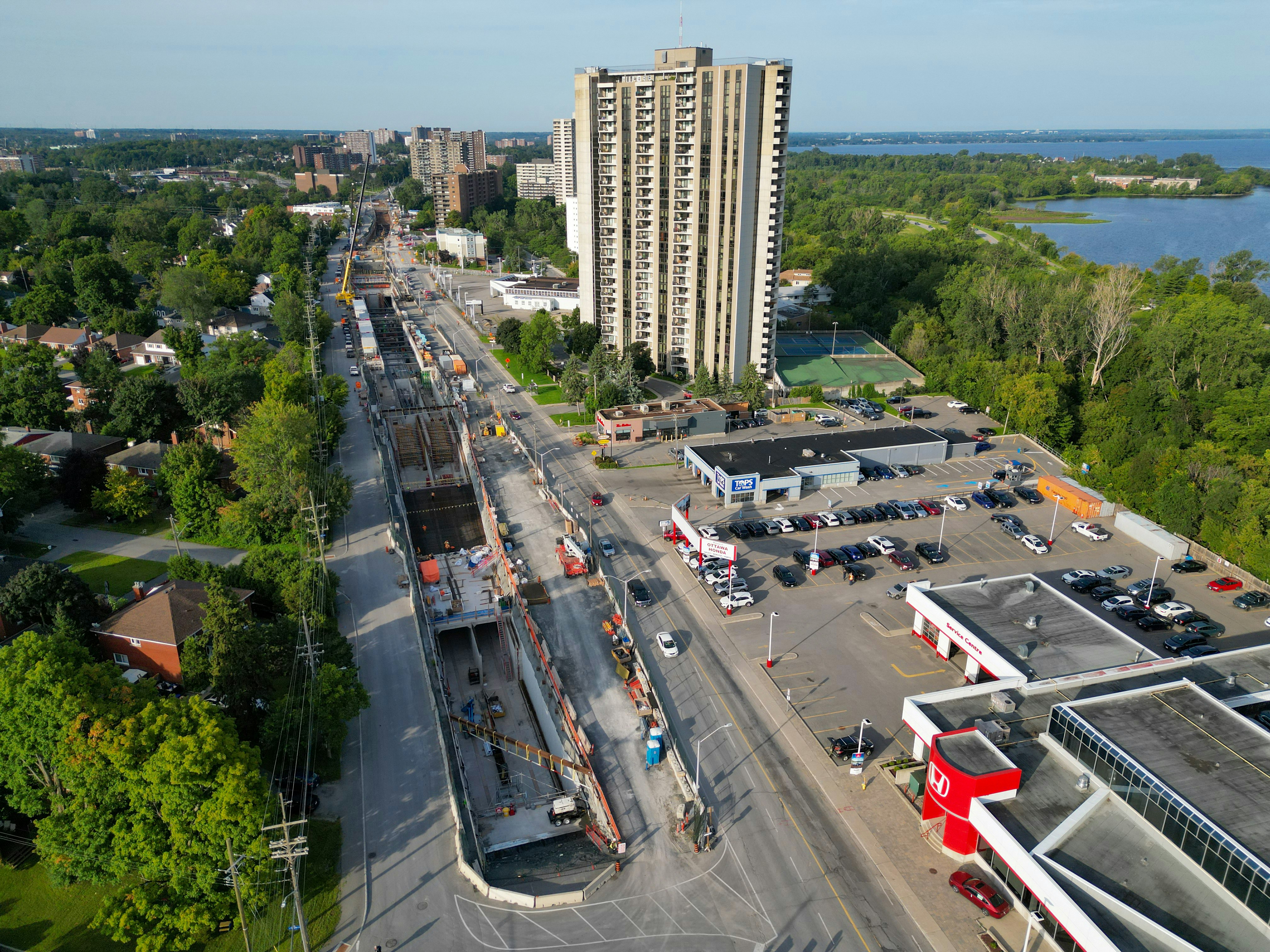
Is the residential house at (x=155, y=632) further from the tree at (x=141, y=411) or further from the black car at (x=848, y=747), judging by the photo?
the tree at (x=141, y=411)

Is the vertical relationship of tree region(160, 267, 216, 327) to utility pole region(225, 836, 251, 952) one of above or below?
above

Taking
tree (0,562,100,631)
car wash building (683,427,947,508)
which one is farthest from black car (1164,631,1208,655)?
tree (0,562,100,631)

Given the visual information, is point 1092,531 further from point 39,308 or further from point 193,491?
point 39,308

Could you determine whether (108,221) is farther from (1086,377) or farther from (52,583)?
(1086,377)

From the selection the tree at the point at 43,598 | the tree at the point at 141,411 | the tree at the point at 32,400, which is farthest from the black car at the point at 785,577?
the tree at the point at 32,400

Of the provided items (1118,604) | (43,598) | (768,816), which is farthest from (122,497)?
(1118,604)

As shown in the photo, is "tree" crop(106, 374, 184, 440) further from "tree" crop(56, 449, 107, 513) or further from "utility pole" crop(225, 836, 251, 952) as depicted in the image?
"utility pole" crop(225, 836, 251, 952)

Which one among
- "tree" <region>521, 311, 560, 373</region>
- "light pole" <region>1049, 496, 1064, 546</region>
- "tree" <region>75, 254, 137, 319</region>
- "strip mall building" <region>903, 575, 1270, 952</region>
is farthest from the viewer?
"tree" <region>75, 254, 137, 319</region>
